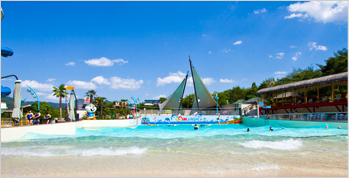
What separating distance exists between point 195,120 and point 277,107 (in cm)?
950

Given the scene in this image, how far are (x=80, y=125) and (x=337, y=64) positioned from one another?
3208 centimetres

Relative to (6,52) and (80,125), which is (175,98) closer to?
(80,125)

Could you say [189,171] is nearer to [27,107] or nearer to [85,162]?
[85,162]

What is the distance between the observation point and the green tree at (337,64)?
2962cm

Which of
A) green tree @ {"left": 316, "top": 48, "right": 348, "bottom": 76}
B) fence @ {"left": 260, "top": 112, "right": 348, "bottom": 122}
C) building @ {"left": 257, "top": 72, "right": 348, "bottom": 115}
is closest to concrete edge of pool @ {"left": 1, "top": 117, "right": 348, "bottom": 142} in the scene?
fence @ {"left": 260, "top": 112, "right": 348, "bottom": 122}

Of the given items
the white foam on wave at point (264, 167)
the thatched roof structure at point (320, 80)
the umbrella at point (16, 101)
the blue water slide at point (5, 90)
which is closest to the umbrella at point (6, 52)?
the blue water slide at point (5, 90)

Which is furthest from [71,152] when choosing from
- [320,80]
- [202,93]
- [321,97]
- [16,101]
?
[202,93]

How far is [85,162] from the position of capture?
7.00 m

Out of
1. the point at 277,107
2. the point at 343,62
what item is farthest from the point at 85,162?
the point at 343,62

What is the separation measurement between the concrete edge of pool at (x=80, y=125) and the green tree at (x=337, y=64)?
14.4 meters

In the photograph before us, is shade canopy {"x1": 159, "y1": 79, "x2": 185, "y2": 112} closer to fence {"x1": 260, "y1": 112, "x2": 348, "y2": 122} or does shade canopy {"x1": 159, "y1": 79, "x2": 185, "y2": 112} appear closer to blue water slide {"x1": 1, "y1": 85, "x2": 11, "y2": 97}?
fence {"x1": 260, "y1": 112, "x2": 348, "y2": 122}

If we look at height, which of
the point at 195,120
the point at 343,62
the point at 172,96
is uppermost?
the point at 343,62

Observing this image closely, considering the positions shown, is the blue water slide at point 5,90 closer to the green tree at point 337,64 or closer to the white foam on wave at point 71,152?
the white foam on wave at point 71,152

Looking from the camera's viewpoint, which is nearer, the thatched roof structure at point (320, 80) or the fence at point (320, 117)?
the fence at point (320, 117)
